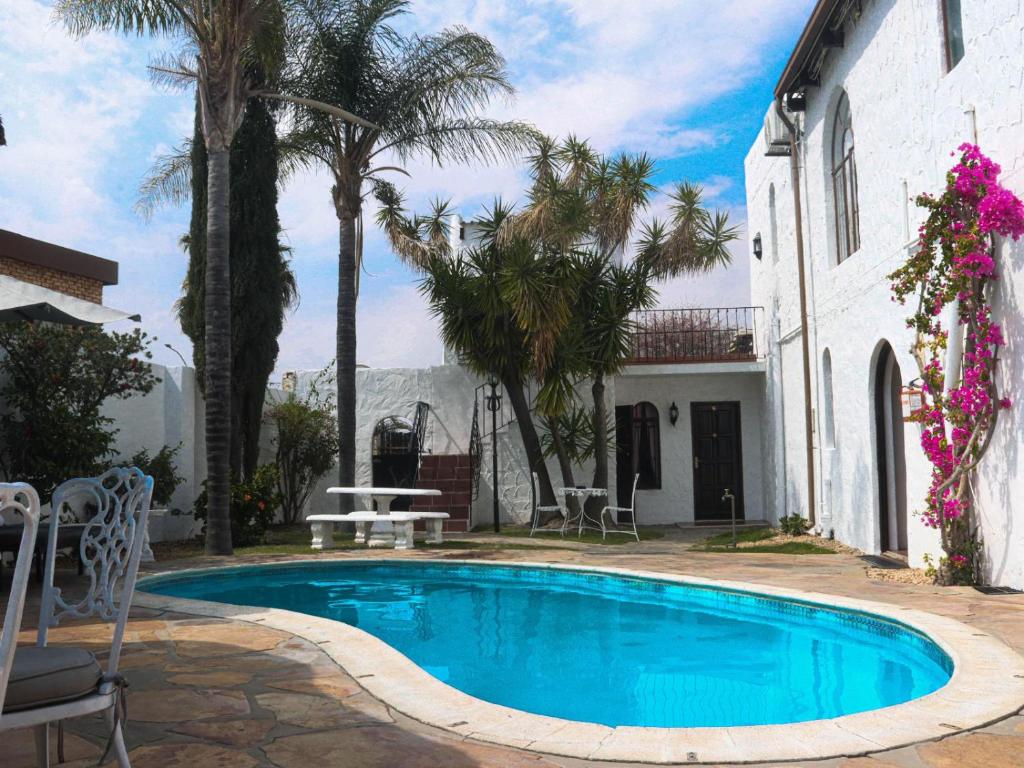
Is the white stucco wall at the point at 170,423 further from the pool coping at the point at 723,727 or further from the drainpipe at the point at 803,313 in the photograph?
the drainpipe at the point at 803,313

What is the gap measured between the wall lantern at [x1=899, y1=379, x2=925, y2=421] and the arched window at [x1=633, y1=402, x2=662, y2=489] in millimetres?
8478

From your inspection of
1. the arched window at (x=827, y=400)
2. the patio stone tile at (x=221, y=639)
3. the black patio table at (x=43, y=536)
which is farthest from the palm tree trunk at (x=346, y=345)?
the patio stone tile at (x=221, y=639)

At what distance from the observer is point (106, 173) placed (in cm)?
1204

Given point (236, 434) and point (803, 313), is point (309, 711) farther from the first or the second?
point (803, 313)

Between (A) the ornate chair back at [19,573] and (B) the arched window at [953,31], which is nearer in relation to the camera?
(A) the ornate chair back at [19,573]

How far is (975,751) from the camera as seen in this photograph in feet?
10.3

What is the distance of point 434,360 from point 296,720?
14537mm

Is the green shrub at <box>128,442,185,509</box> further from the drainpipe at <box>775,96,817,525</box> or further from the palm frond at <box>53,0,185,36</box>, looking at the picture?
the drainpipe at <box>775,96,817,525</box>

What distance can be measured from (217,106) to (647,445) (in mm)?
9520

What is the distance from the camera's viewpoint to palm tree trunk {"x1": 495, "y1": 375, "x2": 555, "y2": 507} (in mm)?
13914

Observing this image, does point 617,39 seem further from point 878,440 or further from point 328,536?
point 328,536

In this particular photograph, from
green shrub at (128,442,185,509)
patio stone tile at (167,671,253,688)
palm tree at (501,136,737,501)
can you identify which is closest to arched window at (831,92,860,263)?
palm tree at (501,136,737,501)

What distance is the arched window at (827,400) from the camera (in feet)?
37.0

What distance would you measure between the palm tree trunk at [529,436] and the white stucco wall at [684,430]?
266cm
